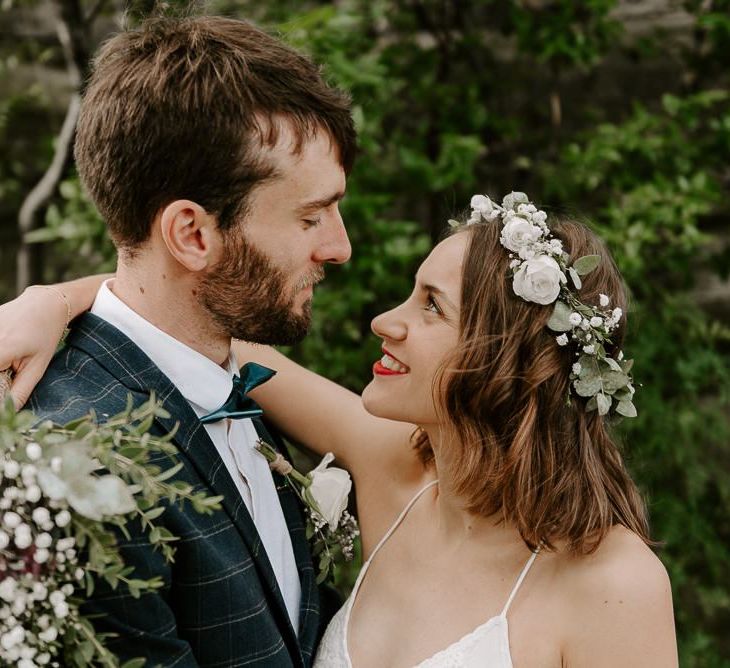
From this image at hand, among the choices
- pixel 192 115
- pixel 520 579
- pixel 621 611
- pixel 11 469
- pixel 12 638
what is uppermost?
pixel 192 115

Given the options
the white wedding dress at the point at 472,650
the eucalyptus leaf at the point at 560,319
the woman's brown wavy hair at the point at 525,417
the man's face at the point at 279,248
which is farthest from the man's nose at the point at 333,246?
the white wedding dress at the point at 472,650

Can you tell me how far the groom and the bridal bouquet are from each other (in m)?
0.32

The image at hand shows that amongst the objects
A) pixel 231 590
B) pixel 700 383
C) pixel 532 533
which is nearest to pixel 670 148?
pixel 700 383

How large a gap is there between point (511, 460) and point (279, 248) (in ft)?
2.64

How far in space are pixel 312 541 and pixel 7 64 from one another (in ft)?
10.1

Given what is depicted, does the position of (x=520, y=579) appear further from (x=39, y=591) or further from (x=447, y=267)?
(x=39, y=591)

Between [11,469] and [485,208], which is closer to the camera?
[11,469]

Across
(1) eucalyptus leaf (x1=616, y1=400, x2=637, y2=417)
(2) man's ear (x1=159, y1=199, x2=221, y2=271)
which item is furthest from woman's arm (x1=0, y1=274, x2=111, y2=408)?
(1) eucalyptus leaf (x1=616, y1=400, x2=637, y2=417)

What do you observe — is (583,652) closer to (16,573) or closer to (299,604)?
(299,604)

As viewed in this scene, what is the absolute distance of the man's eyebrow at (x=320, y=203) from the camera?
2.17m

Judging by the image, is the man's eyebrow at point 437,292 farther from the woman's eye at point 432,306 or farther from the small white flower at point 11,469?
the small white flower at point 11,469

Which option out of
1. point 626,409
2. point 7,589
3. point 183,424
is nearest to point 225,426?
point 183,424

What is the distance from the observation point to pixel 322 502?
7.96 feet

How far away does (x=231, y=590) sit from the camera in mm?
1946
